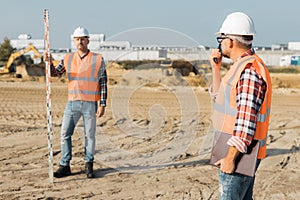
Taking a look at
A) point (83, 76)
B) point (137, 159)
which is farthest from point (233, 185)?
point (137, 159)

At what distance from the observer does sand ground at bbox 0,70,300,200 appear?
5191mm

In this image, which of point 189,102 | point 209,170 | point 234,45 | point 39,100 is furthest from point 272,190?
point 39,100

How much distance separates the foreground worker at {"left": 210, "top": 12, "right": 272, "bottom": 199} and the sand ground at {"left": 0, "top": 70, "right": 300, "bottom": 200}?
238 cm

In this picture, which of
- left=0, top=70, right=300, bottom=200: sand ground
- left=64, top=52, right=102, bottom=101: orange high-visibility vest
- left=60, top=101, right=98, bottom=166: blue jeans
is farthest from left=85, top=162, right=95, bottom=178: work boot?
left=64, top=52, right=102, bottom=101: orange high-visibility vest

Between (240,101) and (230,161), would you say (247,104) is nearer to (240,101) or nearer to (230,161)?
(240,101)

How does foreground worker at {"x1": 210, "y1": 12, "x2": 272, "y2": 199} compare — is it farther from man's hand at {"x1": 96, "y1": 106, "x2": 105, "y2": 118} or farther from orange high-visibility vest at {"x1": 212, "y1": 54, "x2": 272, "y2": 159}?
man's hand at {"x1": 96, "y1": 106, "x2": 105, "y2": 118}

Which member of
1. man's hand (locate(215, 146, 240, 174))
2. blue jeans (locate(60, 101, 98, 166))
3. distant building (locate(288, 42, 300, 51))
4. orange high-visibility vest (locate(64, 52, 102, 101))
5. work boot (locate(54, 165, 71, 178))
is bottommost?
work boot (locate(54, 165, 71, 178))

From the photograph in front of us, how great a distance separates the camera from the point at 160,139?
328 inches

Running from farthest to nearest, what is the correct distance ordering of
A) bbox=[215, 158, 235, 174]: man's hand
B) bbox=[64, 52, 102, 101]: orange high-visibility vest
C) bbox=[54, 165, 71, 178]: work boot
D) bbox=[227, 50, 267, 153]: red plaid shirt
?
1. bbox=[54, 165, 71, 178]: work boot
2. bbox=[64, 52, 102, 101]: orange high-visibility vest
3. bbox=[215, 158, 235, 174]: man's hand
4. bbox=[227, 50, 267, 153]: red plaid shirt

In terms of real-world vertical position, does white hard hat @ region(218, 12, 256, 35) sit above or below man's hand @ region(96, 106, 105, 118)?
above

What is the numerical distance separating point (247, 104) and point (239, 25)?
532 millimetres

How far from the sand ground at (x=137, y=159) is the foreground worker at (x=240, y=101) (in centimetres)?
238

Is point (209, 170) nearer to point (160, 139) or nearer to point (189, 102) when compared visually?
point (160, 139)

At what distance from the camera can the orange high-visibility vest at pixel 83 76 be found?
543 centimetres
